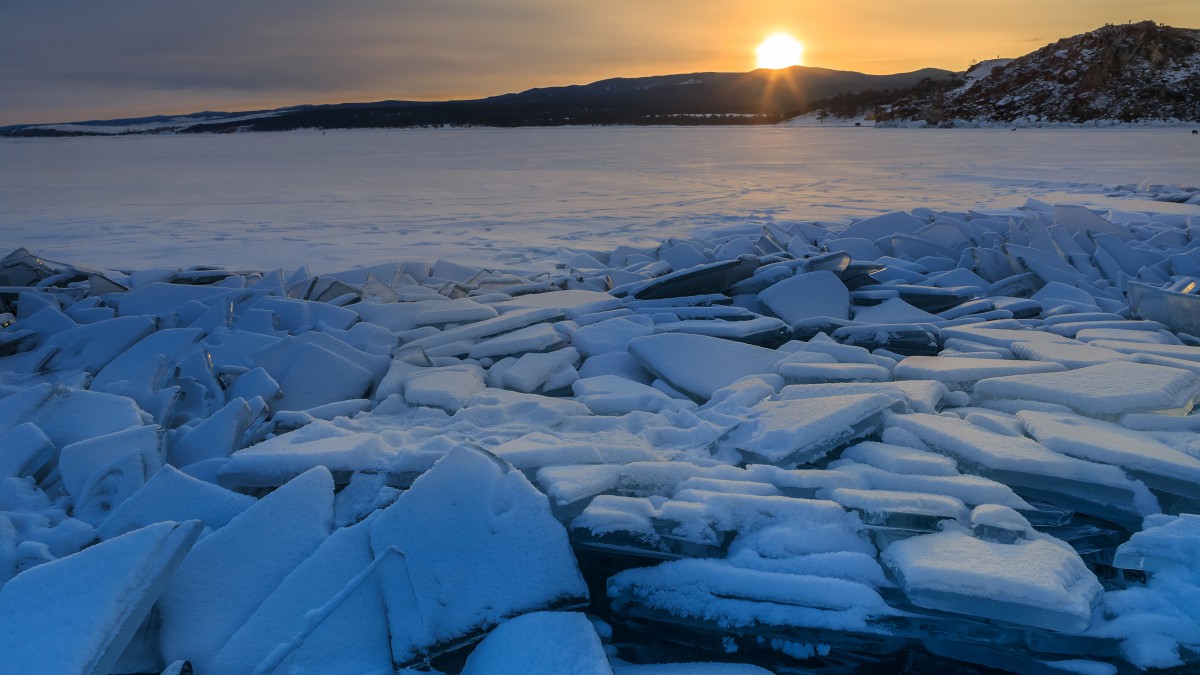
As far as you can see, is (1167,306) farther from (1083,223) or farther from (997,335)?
(1083,223)

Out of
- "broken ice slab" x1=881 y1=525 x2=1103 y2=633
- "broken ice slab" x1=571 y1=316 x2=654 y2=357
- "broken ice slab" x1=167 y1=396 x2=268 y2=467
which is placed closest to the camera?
"broken ice slab" x1=881 y1=525 x2=1103 y2=633

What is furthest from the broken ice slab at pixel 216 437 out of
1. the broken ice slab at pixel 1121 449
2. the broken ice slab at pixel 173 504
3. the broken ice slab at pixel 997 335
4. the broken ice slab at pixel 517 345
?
the broken ice slab at pixel 997 335

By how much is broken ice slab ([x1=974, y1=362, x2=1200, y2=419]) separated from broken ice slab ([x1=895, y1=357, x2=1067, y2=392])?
64 millimetres

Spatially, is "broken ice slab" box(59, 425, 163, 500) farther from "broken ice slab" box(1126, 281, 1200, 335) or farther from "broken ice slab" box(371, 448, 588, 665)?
"broken ice slab" box(1126, 281, 1200, 335)

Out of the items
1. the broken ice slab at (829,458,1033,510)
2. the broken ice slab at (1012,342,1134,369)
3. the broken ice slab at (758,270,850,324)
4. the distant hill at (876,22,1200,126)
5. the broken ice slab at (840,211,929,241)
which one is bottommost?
the broken ice slab at (829,458,1033,510)

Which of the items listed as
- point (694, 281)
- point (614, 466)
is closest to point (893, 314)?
point (694, 281)

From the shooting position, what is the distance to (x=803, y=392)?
2.48 meters

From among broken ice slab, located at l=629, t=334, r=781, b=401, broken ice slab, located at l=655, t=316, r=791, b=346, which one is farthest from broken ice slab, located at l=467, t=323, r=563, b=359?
broken ice slab, located at l=655, t=316, r=791, b=346

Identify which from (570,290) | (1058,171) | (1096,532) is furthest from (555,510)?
(1058,171)

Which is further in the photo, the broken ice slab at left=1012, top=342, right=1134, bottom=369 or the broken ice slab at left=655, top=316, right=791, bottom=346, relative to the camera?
the broken ice slab at left=655, top=316, right=791, bottom=346

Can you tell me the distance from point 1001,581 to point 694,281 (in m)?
2.42

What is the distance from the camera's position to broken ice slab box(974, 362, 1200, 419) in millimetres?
2269

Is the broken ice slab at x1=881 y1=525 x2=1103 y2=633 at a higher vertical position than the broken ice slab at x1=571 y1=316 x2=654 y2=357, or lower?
lower

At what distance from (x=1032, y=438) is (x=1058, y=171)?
11.2 metres
